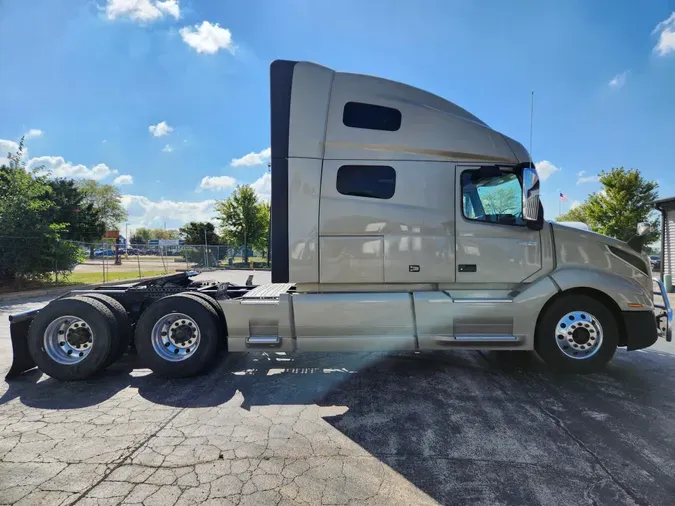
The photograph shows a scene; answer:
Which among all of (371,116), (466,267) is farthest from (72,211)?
(466,267)

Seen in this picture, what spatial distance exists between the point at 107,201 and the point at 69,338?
6090 centimetres

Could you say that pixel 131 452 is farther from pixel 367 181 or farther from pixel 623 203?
pixel 623 203

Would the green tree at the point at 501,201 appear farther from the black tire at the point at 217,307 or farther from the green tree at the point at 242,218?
the green tree at the point at 242,218

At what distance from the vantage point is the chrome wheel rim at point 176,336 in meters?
4.68

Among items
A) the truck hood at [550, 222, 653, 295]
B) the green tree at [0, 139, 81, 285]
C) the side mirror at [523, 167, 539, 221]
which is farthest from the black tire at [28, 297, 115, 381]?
the green tree at [0, 139, 81, 285]

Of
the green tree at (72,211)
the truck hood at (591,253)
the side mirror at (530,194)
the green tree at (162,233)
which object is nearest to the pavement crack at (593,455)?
the truck hood at (591,253)

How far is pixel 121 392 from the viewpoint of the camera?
14.0ft

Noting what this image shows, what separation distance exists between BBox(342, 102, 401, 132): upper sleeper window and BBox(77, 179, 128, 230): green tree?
6074cm

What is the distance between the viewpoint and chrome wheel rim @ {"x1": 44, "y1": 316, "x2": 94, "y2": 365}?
4.61m

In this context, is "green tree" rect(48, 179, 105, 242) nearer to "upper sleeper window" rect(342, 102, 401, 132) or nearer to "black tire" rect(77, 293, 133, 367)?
"black tire" rect(77, 293, 133, 367)

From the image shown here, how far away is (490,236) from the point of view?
4699 millimetres

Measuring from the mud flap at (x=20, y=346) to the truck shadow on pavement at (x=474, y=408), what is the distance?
0.15 meters

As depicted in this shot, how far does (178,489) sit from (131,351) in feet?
10.8

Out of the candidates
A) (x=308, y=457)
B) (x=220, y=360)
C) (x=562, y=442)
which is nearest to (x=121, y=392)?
(x=220, y=360)
